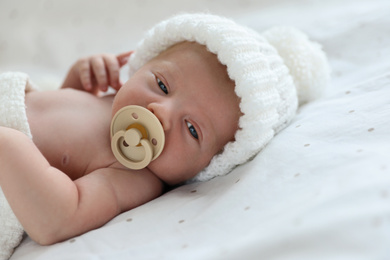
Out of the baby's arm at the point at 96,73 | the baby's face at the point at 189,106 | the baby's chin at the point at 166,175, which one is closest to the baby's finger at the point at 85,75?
the baby's arm at the point at 96,73

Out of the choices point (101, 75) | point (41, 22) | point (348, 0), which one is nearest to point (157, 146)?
point (101, 75)

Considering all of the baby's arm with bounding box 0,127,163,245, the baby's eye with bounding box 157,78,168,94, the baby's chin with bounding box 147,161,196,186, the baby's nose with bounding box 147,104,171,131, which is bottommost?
the baby's chin with bounding box 147,161,196,186

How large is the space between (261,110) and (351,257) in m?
0.48

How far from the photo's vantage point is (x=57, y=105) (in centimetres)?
125

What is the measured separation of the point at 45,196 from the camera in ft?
3.07

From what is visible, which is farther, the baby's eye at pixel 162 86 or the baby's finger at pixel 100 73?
the baby's finger at pixel 100 73

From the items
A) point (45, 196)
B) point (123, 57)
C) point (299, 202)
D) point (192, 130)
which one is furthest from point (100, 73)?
point (299, 202)

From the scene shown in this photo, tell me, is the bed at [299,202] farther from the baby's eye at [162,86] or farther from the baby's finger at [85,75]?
the baby's finger at [85,75]

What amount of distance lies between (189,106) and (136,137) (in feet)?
0.49

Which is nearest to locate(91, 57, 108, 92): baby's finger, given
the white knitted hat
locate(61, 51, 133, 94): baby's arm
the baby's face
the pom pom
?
locate(61, 51, 133, 94): baby's arm

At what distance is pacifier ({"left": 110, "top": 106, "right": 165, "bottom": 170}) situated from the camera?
3.53ft

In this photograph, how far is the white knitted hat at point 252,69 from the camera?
3.57 feet

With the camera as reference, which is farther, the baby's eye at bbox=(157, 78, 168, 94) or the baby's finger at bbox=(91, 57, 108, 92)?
the baby's finger at bbox=(91, 57, 108, 92)

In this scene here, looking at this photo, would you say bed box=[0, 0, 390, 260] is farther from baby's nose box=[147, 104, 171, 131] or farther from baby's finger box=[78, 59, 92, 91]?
baby's finger box=[78, 59, 92, 91]
